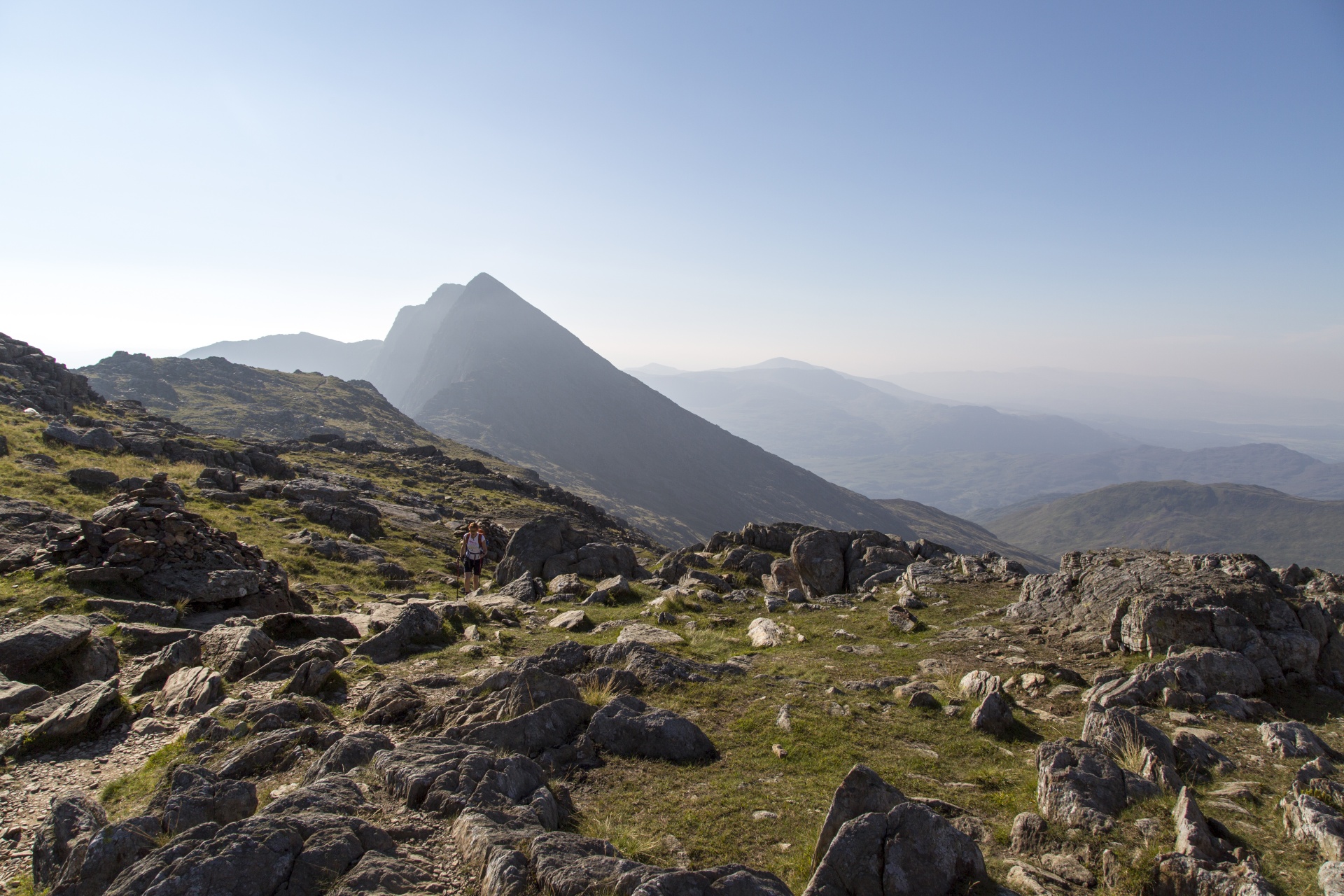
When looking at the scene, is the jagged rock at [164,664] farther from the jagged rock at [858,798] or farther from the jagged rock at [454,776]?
the jagged rock at [858,798]

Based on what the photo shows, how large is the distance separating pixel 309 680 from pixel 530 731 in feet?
18.4

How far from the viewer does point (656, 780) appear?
9789 millimetres

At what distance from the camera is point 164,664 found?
12.8 metres

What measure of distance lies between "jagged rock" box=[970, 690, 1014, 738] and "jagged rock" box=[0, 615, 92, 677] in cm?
1878

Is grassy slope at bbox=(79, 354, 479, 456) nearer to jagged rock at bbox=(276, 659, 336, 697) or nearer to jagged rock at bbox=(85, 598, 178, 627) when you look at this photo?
jagged rock at bbox=(85, 598, 178, 627)

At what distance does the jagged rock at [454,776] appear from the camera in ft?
26.5

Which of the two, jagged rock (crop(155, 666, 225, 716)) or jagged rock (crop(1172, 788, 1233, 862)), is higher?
jagged rock (crop(1172, 788, 1233, 862))

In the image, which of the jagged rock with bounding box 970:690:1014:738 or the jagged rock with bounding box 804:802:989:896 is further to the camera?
the jagged rock with bounding box 970:690:1014:738

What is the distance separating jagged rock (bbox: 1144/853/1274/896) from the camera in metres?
6.69

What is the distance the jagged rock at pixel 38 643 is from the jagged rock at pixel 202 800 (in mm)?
6883

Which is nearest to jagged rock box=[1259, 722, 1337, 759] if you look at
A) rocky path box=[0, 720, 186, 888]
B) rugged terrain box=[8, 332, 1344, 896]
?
rugged terrain box=[8, 332, 1344, 896]

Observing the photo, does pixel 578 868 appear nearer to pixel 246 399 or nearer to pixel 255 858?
pixel 255 858

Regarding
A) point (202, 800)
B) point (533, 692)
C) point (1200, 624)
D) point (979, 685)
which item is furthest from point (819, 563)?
point (202, 800)

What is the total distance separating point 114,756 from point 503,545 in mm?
29575
